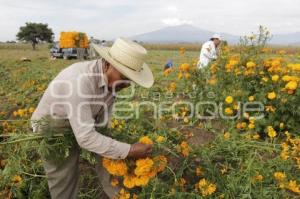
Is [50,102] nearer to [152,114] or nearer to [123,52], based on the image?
[123,52]

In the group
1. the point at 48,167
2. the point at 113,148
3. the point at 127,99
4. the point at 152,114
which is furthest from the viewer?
the point at 127,99

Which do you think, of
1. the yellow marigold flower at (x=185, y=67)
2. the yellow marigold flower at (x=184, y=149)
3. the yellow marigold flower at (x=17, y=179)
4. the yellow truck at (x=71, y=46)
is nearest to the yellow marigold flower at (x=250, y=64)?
the yellow marigold flower at (x=185, y=67)

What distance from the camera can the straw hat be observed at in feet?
8.88

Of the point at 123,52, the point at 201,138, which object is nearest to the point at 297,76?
the point at 201,138

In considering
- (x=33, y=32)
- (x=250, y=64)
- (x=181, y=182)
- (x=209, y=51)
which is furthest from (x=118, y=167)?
(x=33, y=32)

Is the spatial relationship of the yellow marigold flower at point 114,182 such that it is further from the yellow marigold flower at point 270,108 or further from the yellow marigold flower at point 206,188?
the yellow marigold flower at point 270,108

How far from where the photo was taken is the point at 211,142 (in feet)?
13.0

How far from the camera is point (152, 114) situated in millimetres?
6340

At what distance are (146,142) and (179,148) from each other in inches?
22.0

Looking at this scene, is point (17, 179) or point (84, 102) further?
point (17, 179)

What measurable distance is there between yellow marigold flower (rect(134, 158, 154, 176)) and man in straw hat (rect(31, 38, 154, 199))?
86mm

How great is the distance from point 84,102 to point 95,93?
18cm

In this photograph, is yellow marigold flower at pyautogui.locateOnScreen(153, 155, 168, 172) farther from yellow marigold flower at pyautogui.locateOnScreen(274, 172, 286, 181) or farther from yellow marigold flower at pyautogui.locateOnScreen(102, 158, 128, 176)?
yellow marigold flower at pyautogui.locateOnScreen(274, 172, 286, 181)

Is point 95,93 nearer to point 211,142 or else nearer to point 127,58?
point 127,58
